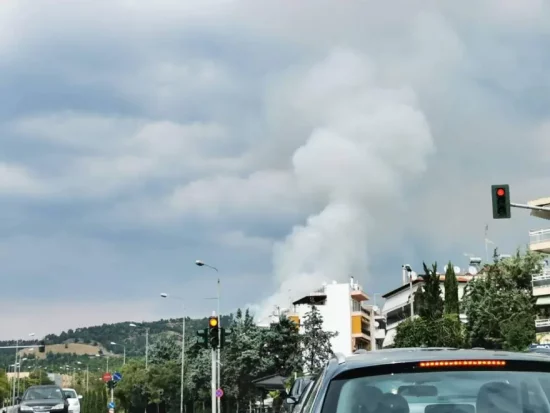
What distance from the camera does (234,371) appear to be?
8969cm

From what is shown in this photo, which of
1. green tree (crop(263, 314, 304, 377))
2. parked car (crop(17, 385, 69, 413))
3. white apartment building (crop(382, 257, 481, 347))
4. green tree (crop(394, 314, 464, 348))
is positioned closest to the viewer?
parked car (crop(17, 385, 69, 413))

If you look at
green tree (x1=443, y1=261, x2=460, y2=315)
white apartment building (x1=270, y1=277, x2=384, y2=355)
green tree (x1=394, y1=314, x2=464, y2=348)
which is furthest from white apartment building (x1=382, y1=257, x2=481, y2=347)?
green tree (x1=394, y1=314, x2=464, y2=348)

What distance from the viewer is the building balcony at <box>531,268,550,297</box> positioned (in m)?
74.4

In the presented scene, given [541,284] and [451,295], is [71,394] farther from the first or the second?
[451,295]

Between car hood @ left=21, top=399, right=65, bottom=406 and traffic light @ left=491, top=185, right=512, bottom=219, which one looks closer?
traffic light @ left=491, top=185, right=512, bottom=219

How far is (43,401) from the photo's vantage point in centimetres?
3488

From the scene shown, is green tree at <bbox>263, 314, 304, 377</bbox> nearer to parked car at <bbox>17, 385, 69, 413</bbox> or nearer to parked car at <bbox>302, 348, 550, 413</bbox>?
parked car at <bbox>17, 385, 69, 413</bbox>

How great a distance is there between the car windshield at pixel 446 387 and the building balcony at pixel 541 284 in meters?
71.5

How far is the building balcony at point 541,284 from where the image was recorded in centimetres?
7444

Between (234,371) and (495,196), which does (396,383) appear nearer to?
(495,196)

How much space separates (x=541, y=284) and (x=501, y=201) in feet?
165

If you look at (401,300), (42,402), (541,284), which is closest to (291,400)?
(42,402)

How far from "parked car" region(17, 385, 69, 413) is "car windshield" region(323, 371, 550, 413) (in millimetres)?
30623

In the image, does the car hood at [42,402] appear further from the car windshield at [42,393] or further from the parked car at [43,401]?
the car windshield at [42,393]
